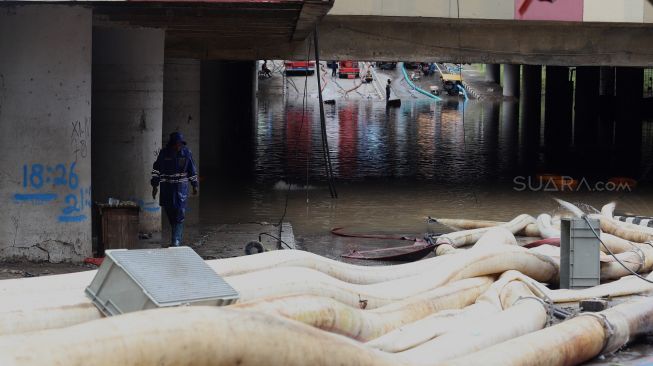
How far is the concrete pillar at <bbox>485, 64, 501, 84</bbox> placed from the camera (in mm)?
85750

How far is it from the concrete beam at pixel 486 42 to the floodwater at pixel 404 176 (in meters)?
3.01

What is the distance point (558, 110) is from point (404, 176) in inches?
1388

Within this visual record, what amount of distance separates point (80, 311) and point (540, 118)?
5133 cm

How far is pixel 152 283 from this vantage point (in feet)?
27.6

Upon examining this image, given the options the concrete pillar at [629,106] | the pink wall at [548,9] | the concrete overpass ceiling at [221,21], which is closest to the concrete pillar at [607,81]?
the concrete pillar at [629,106]

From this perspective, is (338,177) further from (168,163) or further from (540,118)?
(540,118)

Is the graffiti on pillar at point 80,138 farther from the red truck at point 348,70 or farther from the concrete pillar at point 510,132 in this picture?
the red truck at point 348,70

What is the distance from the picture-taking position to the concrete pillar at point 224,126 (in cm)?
3069

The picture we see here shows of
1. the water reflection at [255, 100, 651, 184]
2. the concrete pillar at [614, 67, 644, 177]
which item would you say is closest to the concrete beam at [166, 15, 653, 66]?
the water reflection at [255, 100, 651, 184]

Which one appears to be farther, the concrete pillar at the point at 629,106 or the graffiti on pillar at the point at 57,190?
the concrete pillar at the point at 629,106

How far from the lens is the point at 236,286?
10.1 m

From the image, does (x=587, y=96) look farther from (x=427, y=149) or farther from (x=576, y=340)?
(x=576, y=340)

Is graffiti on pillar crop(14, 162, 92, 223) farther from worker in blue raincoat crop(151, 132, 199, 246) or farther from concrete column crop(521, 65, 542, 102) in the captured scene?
concrete column crop(521, 65, 542, 102)

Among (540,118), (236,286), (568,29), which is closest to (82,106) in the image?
Answer: (236,286)
